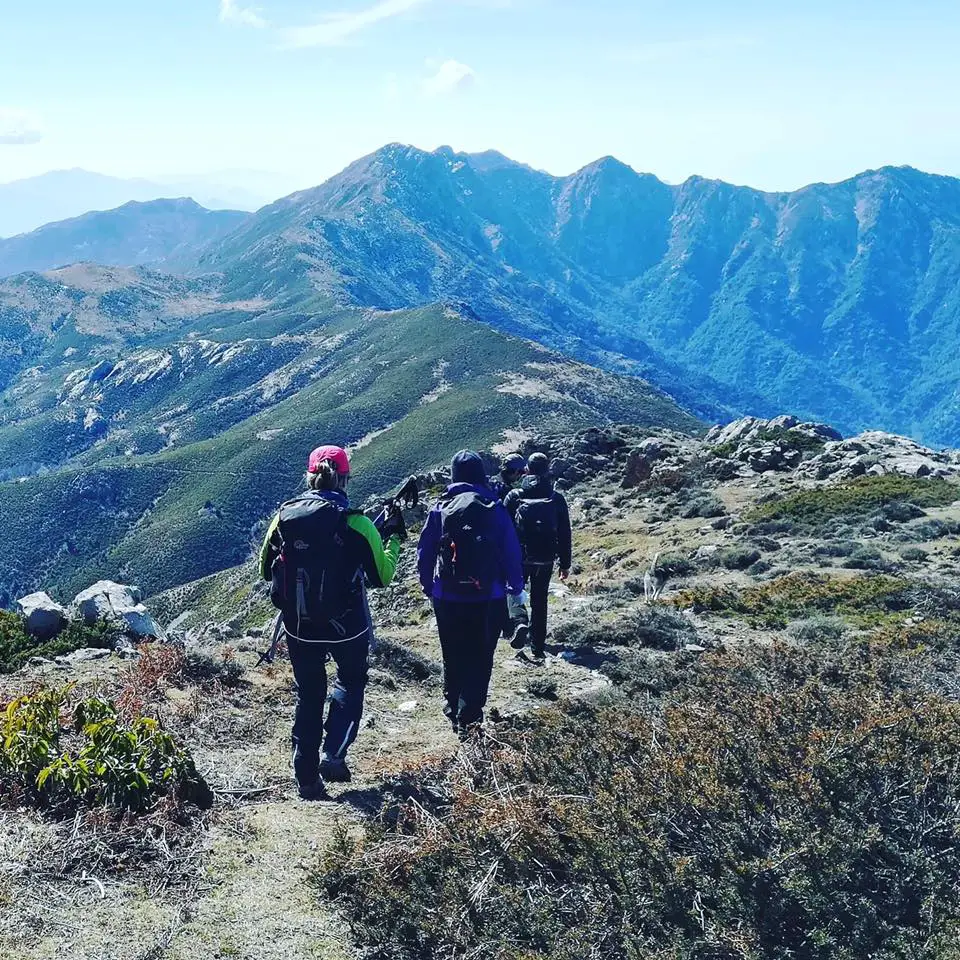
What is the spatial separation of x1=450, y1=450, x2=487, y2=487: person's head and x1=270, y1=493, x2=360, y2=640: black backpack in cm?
152

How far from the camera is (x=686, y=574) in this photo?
15.7m

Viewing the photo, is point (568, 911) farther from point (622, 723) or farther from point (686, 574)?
point (686, 574)

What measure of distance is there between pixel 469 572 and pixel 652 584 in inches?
345

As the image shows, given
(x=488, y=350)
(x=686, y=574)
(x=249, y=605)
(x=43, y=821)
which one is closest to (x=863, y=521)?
(x=686, y=574)

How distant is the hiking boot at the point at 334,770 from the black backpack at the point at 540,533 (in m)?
4.05

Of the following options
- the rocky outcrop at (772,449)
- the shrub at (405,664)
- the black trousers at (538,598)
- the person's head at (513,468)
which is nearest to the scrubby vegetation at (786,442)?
the rocky outcrop at (772,449)

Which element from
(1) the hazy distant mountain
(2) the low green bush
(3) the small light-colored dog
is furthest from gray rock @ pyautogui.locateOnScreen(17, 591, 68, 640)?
(1) the hazy distant mountain

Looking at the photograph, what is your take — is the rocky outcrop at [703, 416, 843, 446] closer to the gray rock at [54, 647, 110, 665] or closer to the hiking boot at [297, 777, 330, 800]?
the gray rock at [54, 647, 110, 665]

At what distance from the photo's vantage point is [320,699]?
224 inches

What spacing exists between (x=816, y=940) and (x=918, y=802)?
1136mm

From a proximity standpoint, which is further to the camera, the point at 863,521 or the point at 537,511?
the point at 863,521

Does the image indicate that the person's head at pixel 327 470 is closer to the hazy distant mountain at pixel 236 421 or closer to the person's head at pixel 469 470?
the person's head at pixel 469 470

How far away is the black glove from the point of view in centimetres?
612

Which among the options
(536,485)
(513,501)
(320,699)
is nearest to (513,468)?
(536,485)
